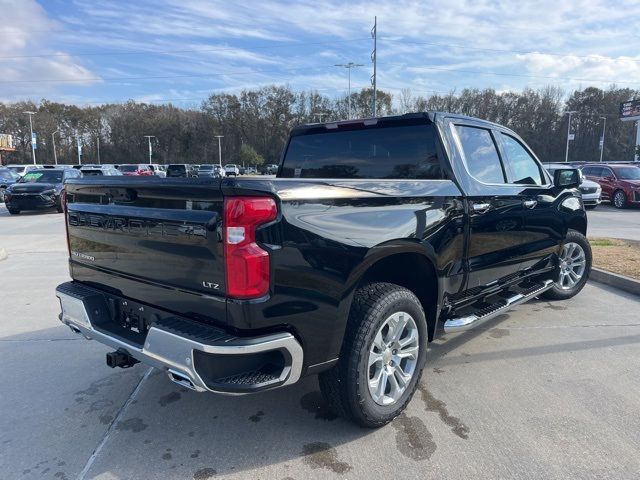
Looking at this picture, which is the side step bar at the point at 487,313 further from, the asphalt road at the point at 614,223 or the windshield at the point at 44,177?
the windshield at the point at 44,177

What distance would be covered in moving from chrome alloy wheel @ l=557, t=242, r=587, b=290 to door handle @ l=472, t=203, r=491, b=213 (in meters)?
2.48

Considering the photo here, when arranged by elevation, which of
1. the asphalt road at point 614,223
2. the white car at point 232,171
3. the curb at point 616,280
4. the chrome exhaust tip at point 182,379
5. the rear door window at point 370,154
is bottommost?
the asphalt road at point 614,223

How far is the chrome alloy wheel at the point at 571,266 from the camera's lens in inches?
224

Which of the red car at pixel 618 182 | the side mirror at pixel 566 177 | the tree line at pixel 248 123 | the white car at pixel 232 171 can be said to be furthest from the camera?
the tree line at pixel 248 123

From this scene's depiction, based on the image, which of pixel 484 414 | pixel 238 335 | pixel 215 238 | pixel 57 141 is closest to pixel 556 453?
pixel 484 414

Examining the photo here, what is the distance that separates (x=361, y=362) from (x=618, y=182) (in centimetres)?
1930

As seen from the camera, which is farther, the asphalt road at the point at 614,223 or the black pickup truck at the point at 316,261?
the asphalt road at the point at 614,223

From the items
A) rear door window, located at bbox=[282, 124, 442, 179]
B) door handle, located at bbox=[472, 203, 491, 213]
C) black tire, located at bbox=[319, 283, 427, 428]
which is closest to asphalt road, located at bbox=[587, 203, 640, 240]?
door handle, located at bbox=[472, 203, 491, 213]

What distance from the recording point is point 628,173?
18.5 m

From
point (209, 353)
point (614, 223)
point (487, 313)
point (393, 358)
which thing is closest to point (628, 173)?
point (614, 223)

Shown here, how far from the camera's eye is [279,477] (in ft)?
8.22

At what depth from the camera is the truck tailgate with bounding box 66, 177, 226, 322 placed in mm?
2291

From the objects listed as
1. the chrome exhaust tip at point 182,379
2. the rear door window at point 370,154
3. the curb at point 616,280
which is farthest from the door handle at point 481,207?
the curb at point 616,280

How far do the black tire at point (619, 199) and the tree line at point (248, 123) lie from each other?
203ft
